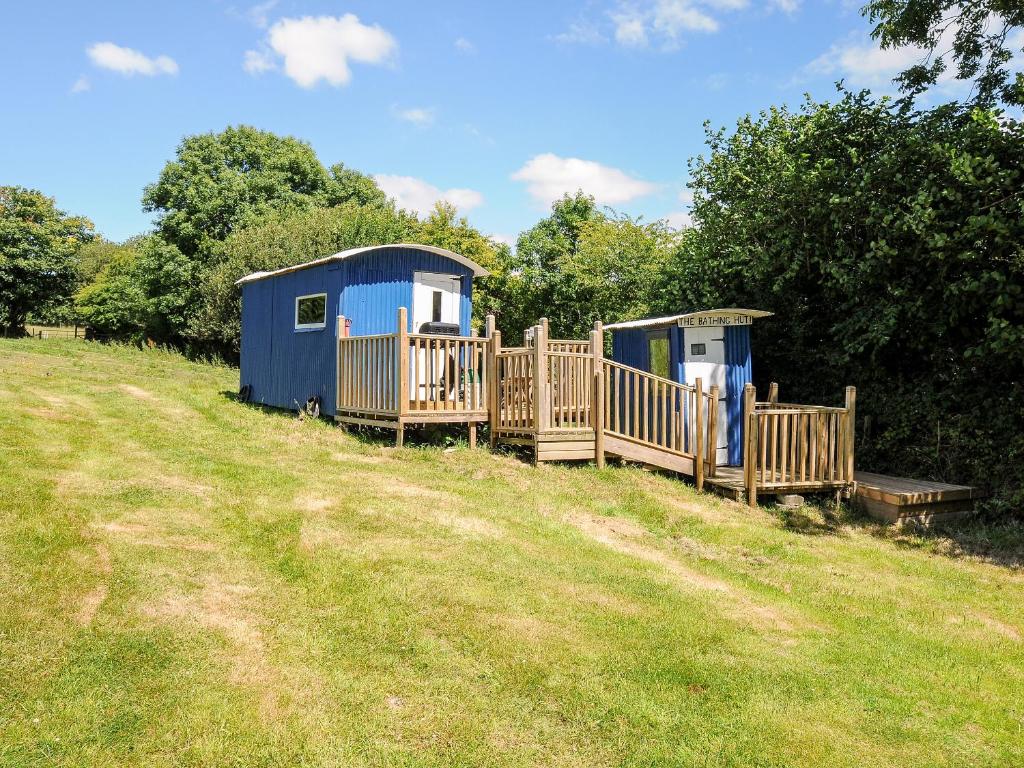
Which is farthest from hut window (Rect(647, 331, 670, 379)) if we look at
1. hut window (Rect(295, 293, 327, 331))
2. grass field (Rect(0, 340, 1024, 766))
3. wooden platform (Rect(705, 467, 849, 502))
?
hut window (Rect(295, 293, 327, 331))

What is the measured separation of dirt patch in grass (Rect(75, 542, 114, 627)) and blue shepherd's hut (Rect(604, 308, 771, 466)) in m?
7.46

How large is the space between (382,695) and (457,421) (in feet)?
21.4

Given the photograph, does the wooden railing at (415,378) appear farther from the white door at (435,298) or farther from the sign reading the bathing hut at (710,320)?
the sign reading the bathing hut at (710,320)

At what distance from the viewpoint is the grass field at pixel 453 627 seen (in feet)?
10.4

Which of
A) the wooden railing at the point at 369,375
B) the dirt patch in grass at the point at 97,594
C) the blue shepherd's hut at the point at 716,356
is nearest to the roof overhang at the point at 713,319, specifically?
the blue shepherd's hut at the point at 716,356

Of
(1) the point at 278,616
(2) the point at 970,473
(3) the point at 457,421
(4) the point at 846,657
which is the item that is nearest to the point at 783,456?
(2) the point at 970,473

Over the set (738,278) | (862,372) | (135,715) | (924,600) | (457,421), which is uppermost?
(738,278)

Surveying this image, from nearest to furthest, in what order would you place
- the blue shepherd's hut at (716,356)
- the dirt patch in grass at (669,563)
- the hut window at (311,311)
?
the dirt patch in grass at (669,563), the blue shepherd's hut at (716,356), the hut window at (311,311)

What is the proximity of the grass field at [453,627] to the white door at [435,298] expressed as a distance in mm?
4309

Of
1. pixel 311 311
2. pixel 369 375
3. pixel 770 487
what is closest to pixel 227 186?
pixel 311 311

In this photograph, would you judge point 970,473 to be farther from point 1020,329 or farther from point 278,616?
point 278,616

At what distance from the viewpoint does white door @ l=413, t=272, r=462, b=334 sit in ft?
38.6

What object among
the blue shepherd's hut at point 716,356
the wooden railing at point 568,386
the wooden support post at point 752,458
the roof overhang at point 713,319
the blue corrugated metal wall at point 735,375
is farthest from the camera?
the blue corrugated metal wall at point 735,375

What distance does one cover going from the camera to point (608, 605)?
482 centimetres
